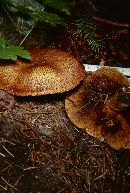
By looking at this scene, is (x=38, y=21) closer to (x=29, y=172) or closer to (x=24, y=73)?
(x=24, y=73)

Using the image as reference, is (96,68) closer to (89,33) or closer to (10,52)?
(89,33)

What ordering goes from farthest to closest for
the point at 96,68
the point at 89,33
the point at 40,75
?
the point at 89,33
the point at 96,68
the point at 40,75

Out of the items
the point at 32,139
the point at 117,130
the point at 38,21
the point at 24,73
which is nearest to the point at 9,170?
the point at 32,139

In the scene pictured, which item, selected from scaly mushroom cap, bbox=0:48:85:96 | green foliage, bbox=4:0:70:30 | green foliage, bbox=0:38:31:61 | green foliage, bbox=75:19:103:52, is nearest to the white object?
green foliage, bbox=75:19:103:52

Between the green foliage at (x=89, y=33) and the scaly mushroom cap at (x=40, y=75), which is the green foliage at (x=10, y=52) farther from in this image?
the green foliage at (x=89, y=33)

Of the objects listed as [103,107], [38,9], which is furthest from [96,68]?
[38,9]
